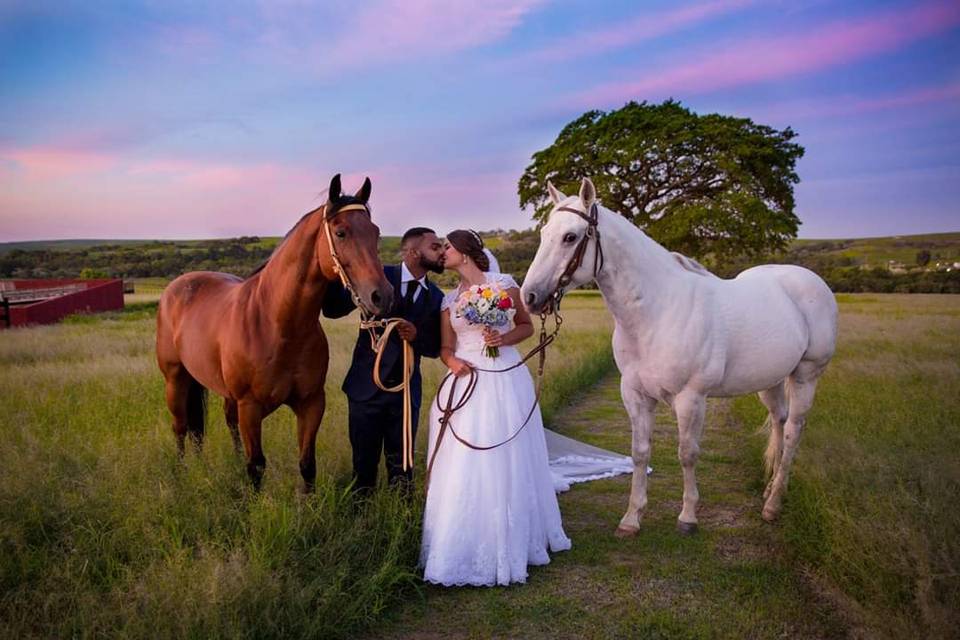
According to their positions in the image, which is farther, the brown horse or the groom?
the groom

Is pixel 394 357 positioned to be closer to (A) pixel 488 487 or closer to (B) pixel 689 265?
(A) pixel 488 487

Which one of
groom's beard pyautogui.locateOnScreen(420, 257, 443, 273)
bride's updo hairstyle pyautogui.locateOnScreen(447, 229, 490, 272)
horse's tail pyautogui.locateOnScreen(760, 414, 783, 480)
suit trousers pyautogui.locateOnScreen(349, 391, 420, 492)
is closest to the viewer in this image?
bride's updo hairstyle pyautogui.locateOnScreen(447, 229, 490, 272)

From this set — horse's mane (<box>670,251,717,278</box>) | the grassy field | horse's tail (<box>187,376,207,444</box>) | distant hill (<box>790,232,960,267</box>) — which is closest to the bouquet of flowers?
the grassy field

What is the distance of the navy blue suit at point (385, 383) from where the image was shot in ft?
13.8

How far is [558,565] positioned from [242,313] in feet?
9.37

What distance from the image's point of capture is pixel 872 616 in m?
3.05

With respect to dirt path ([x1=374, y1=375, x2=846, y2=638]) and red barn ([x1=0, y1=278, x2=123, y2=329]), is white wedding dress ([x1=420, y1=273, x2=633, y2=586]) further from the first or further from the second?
red barn ([x1=0, y1=278, x2=123, y2=329])

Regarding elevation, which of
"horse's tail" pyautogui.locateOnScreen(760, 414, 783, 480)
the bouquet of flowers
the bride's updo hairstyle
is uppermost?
the bride's updo hairstyle

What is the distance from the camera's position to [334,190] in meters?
3.61

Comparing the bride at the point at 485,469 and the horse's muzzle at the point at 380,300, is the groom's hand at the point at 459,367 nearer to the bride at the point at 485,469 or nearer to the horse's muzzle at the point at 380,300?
the bride at the point at 485,469

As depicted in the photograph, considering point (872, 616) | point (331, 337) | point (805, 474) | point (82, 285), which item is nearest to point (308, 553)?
point (872, 616)

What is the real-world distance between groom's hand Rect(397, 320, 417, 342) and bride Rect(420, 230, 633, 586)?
0.26 meters

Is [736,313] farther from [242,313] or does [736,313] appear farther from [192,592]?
[192,592]

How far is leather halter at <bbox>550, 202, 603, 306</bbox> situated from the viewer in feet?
12.8
